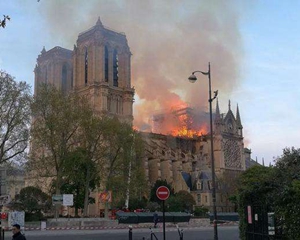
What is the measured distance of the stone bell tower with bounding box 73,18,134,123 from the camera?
9936 centimetres

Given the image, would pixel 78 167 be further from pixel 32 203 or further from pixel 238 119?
pixel 238 119

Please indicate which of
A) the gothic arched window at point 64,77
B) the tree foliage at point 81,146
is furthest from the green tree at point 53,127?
the gothic arched window at point 64,77

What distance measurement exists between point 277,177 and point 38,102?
34876mm

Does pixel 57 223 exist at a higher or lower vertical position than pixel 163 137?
lower

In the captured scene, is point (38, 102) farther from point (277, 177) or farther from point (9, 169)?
point (277, 177)

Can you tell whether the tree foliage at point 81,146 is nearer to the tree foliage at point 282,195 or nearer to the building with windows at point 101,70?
the tree foliage at point 282,195

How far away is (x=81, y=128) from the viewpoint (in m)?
51.5

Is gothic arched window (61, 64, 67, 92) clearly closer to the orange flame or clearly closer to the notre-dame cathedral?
the notre-dame cathedral

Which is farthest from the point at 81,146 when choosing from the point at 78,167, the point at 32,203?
the point at 32,203

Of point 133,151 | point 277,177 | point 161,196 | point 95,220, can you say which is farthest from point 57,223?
point 277,177

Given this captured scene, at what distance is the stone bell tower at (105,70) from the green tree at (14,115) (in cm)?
5377

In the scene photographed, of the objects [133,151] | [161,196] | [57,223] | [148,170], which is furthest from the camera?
[148,170]

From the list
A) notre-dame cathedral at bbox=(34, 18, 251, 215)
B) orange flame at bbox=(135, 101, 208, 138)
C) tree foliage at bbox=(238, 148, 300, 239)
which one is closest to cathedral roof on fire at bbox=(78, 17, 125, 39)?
notre-dame cathedral at bbox=(34, 18, 251, 215)

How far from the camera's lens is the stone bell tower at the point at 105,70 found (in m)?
99.4
